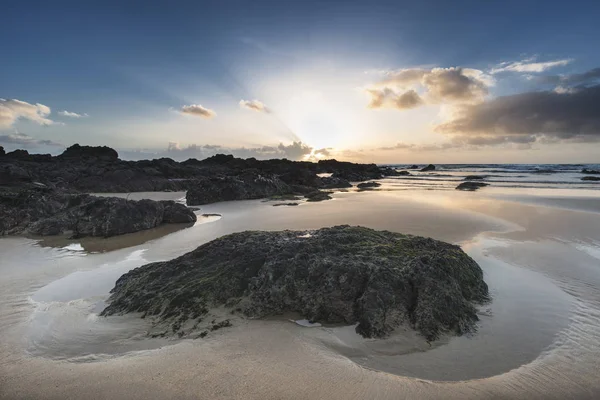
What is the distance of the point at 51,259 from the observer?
286 inches

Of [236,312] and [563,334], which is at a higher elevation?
[236,312]

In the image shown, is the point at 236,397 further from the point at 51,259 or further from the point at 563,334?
the point at 51,259

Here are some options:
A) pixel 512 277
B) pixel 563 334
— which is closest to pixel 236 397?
pixel 563 334

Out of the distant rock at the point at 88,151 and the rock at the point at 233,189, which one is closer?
the rock at the point at 233,189

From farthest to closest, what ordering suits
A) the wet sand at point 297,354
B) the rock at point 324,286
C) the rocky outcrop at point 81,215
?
the rocky outcrop at point 81,215 < the rock at point 324,286 < the wet sand at point 297,354

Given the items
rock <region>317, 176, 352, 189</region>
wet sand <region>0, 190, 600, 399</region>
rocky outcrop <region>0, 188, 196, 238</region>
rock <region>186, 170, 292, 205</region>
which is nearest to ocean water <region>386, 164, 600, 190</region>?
rock <region>317, 176, 352, 189</region>

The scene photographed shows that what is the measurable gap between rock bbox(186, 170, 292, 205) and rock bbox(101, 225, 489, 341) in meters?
14.0

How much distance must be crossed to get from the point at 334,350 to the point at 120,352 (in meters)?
2.26

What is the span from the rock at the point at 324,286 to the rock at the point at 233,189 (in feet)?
45.8

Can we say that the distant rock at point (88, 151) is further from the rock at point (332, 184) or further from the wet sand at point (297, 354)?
the wet sand at point (297, 354)

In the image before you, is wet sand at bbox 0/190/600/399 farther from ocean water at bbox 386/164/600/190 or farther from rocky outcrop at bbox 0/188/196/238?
ocean water at bbox 386/164/600/190

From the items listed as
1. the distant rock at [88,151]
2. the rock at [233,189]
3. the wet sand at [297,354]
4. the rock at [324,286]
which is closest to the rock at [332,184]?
the rock at [233,189]

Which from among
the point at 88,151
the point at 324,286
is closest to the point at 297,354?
the point at 324,286

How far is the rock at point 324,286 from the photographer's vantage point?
3746mm
